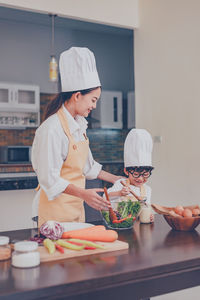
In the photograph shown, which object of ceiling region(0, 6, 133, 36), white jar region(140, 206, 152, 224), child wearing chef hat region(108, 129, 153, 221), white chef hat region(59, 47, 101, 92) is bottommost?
white jar region(140, 206, 152, 224)

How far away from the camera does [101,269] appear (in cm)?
112

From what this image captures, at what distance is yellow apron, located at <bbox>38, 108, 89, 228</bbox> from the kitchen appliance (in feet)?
13.8

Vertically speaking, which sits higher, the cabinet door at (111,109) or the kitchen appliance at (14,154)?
the cabinet door at (111,109)

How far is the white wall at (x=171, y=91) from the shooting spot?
11.2 ft

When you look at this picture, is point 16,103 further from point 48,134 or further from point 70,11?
point 48,134

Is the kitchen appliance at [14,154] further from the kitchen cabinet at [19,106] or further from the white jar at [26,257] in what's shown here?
the white jar at [26,257]

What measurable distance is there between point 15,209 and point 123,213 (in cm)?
270

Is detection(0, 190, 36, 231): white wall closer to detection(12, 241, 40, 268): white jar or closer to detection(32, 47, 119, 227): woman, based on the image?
detection(32, 47, 119, 227): woman

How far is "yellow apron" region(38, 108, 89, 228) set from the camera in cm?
191

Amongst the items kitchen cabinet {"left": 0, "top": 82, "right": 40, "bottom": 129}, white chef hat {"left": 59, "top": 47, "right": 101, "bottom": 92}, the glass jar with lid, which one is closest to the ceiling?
kitchen cabinet {"left": 0, "top": 82, "right": 40, "bottom": 129}

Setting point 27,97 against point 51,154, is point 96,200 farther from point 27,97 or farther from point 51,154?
point 27,97

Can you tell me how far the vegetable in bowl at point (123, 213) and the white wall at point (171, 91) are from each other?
1.76 meters

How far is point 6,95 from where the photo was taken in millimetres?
6000

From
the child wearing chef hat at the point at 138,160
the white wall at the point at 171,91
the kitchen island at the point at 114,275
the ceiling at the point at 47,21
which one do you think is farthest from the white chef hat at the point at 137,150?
the ceiling at the point at 47,21
